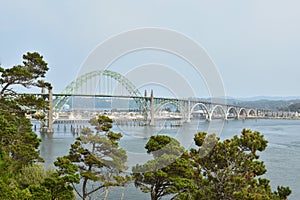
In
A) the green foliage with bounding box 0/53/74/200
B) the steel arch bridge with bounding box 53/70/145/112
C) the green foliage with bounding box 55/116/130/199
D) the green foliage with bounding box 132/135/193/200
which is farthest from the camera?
the steel arch bridge with bounding box 53/70/145/112

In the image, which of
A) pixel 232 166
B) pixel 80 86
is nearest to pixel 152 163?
pixel 232 166

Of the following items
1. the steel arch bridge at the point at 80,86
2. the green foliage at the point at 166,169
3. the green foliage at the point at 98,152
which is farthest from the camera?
the steel arch bridge at the point at 80,86

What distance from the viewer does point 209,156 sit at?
24.2 feet

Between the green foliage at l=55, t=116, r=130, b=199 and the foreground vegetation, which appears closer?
the foreground vegetation

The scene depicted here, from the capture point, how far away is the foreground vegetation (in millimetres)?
6871

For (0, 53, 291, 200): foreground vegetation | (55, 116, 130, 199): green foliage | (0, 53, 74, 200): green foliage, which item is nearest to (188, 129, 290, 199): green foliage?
(0, 53, 291, 200): foreground vegetation

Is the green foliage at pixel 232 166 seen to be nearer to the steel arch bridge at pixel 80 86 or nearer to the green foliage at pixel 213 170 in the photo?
the green foliage at pixel 213 170

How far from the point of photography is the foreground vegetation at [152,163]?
6.87 metres

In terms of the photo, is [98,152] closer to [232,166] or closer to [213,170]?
[213,170]

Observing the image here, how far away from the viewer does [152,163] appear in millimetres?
7953

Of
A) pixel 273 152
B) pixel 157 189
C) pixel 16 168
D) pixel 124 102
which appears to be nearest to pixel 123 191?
pixel 16 168

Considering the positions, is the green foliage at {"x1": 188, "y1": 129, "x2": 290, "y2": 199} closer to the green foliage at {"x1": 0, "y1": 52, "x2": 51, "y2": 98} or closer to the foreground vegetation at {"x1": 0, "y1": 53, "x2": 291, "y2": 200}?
the foreground vegetation at {"x1": 0, "y1": 53, "x2": 291, "y2": 200}

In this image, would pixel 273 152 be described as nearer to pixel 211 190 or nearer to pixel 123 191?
pixel 123 191

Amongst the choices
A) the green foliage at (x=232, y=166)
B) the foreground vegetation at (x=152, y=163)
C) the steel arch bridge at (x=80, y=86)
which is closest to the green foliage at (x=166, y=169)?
the foreground vegetation at (x=152, y=163)
